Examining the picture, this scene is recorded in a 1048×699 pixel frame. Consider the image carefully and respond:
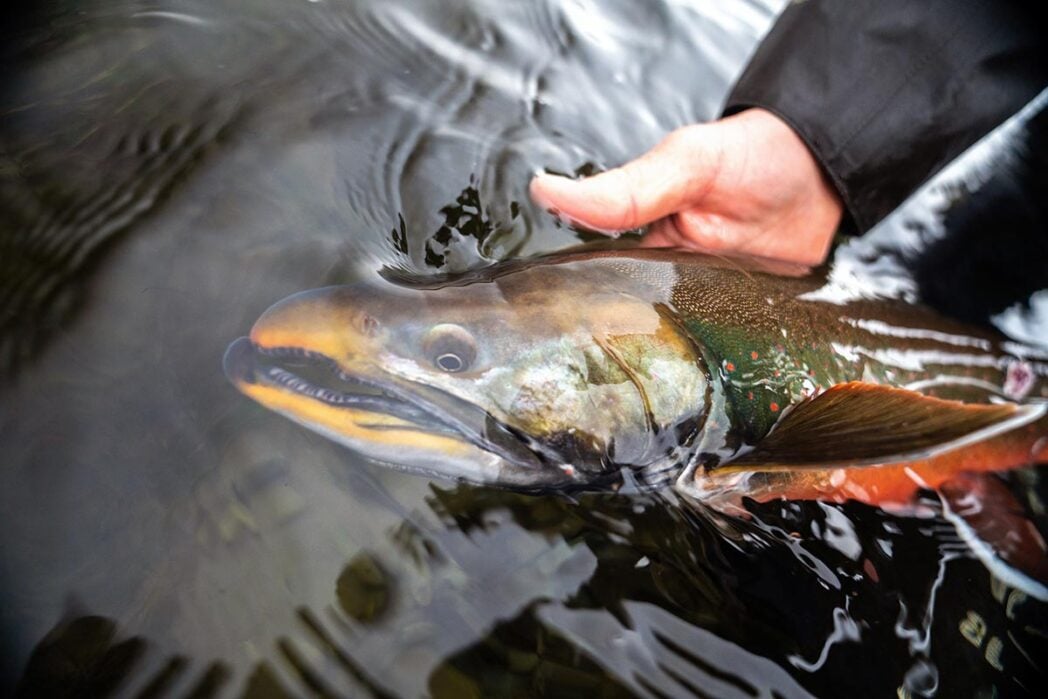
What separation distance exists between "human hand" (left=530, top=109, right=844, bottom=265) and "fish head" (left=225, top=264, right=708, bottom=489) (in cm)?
56

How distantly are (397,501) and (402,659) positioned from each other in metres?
0.37

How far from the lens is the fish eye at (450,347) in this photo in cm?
173

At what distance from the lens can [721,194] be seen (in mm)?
2711

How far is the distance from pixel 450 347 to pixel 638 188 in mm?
1035

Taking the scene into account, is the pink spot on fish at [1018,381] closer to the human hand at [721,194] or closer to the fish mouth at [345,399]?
the human hand at [721,194]

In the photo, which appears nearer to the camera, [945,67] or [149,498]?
[149,498]

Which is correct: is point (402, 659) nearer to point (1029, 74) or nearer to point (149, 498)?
point (149, 498)

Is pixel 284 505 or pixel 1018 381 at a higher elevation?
pixel 1018 381

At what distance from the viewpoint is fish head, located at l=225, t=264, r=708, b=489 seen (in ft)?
5.56

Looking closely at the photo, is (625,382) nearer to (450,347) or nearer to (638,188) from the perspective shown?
(450,347)

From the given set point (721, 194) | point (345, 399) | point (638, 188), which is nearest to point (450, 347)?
point (345, 399)

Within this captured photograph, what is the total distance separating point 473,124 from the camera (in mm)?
2965

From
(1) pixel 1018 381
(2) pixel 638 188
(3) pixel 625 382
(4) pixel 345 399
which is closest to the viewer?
(4) pixel 345 399

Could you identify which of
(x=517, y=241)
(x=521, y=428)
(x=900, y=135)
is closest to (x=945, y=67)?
(x=900, y=135)
